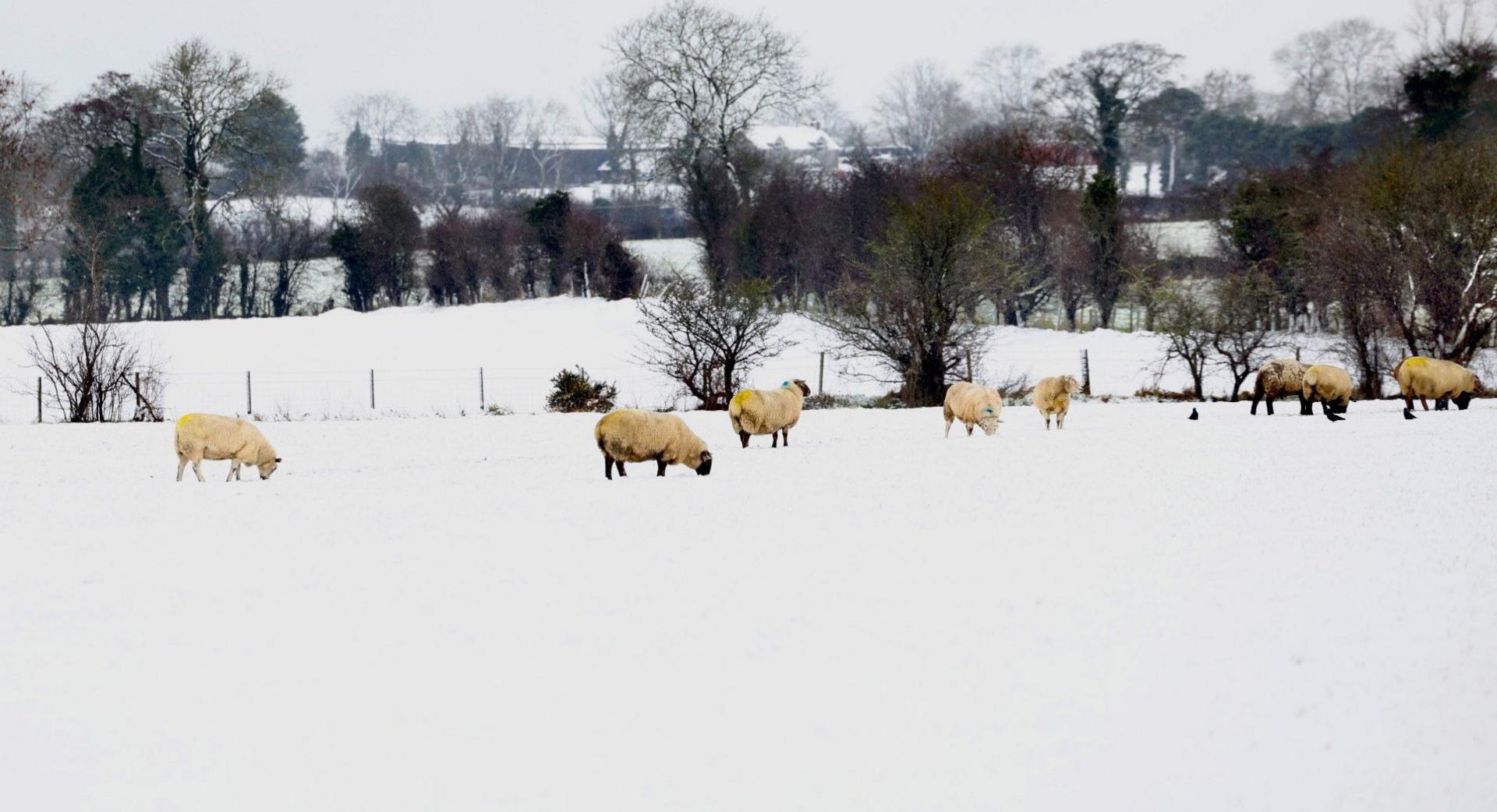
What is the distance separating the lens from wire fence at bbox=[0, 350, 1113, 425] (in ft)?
104

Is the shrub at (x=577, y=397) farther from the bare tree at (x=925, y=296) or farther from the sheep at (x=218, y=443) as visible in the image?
the sheep at (x=218, y=443)

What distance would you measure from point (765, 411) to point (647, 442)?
3.71 m

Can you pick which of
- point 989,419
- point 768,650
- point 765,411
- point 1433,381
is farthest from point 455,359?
point 768,650

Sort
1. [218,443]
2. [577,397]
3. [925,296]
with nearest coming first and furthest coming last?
1. [218,443]
2. [577,397]
3. [925,296]

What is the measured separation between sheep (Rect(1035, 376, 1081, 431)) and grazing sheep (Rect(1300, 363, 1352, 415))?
13.1 ft

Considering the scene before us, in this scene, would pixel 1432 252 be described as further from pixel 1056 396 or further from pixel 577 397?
pixel 577 397

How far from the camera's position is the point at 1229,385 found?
35.9 m

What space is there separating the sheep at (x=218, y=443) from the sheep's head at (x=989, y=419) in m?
9.93

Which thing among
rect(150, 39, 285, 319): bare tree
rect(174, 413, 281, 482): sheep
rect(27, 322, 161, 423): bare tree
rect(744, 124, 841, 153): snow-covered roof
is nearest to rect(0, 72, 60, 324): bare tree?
rect(150, 39, 285, 319): bare tree

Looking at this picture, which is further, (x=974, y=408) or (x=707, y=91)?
(x=707, y=91)

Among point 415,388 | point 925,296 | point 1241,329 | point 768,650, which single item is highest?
point 925,296

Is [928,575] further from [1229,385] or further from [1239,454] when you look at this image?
[1229,385]

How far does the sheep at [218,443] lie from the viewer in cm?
1744

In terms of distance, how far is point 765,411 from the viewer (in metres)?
20.4
